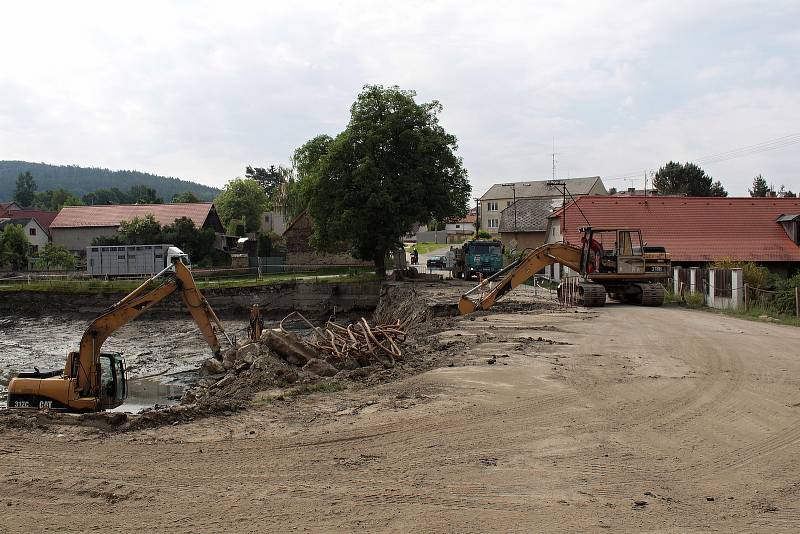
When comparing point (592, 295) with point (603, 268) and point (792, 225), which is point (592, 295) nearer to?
point (603, 268)

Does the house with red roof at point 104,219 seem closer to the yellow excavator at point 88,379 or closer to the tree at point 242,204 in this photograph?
the tree at point 242,204

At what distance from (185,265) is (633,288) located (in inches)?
674

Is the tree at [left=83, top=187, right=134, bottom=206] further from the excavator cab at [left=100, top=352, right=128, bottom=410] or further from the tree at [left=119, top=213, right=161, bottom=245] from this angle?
the excavator cab at [left=100, top=352, right=128, bottom=410]

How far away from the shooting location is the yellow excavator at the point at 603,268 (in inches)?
977

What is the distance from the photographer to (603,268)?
2575 cm

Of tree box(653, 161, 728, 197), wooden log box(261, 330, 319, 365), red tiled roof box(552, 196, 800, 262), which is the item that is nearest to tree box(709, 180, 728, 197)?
tree box(653, 161, 728, 197)

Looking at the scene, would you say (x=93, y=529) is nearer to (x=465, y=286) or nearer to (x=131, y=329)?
(x=465, y=286)

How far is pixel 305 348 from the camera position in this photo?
16469 mm

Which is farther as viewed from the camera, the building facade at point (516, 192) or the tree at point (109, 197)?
the tree at point (109, 197)

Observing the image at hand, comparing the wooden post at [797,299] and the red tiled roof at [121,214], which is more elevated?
the red tiled roof at [121,214]

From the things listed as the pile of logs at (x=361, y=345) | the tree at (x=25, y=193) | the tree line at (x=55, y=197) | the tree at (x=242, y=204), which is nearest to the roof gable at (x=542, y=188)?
the tree at (x=242, y=204)

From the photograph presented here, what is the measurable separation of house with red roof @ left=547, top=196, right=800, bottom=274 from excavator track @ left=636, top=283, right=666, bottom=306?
12438 mm

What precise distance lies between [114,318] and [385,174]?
1002 inches

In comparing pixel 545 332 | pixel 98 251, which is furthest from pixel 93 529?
pixel 98 251
